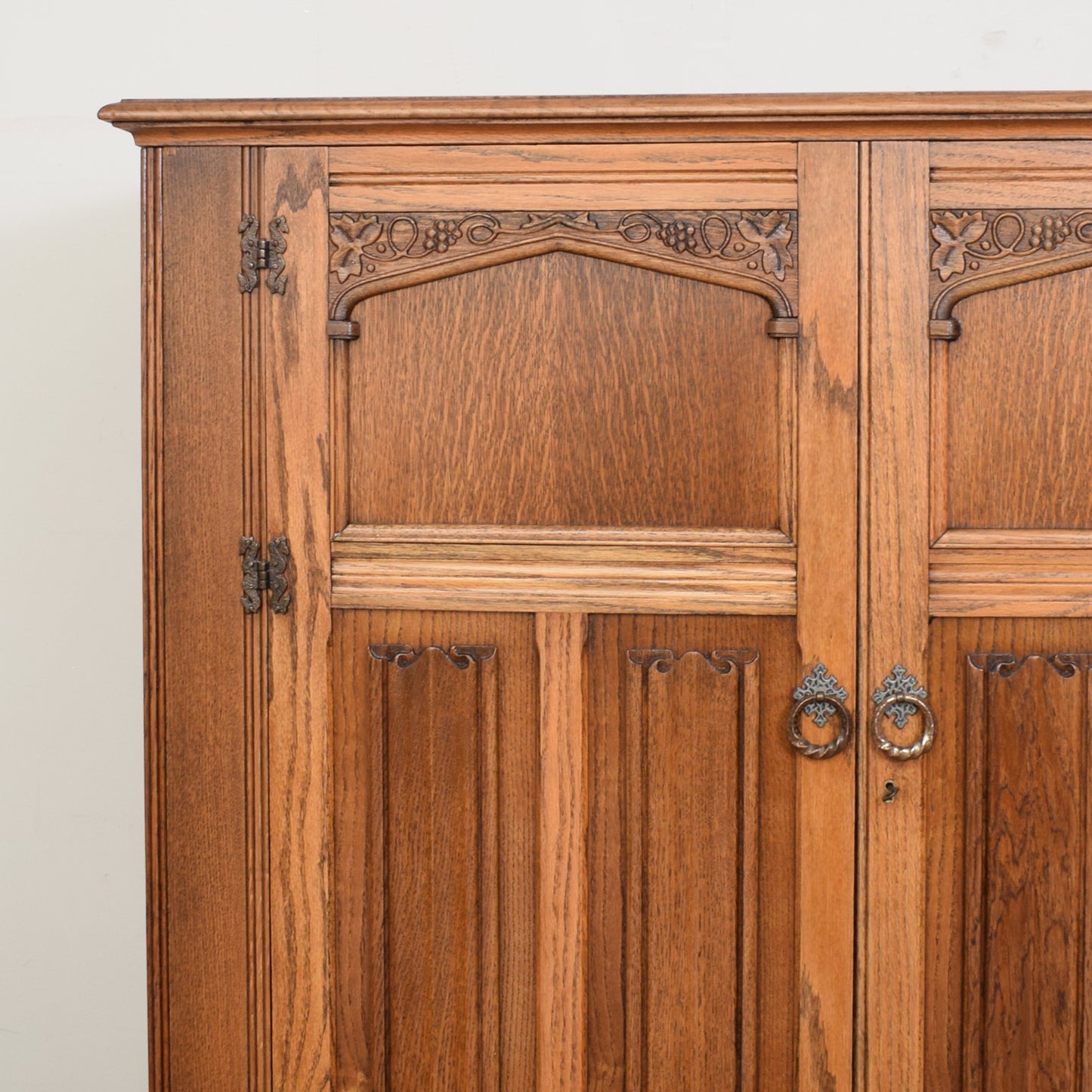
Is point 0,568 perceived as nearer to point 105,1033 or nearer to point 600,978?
point 105,1033

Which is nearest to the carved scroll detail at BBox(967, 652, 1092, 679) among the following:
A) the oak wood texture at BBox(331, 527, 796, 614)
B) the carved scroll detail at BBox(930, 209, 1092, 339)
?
the oak wood texture at BBox(331, 527, 796, 614)

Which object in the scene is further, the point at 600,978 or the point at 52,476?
the point at 52,476

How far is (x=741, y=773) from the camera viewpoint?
1.20 m

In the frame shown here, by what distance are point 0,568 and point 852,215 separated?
1.58m

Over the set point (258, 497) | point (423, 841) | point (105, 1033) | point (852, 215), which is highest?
point (852, 215)

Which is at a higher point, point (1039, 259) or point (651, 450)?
point (1039, 259)

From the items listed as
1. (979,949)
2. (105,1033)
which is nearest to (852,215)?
(979,949)

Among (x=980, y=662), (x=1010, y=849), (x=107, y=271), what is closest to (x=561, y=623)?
(x=980, y=662)

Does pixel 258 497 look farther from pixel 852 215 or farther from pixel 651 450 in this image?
pixel 852 215

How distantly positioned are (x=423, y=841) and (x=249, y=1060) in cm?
37

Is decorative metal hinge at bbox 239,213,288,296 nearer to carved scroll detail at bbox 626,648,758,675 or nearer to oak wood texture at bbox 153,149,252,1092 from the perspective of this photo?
oak wood texture at bbox 153,149,252,1092

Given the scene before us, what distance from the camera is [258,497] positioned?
121 centimetres

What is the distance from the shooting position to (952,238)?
1.15m

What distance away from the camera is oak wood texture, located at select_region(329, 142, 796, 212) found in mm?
1158
